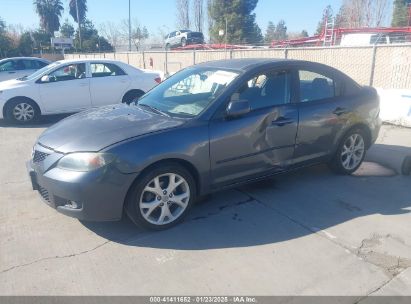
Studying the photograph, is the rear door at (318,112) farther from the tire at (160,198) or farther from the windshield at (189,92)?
the tire at (160,198)

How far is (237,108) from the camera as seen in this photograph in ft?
12.0

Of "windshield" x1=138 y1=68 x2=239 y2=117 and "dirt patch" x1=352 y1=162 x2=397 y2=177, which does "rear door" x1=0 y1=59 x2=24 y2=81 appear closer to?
"windshield" x1=138 y1=68 x2=239 y2=117

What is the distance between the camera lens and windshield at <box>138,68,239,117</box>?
3.88m

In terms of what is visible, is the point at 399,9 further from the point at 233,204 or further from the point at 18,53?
the point at 233,204

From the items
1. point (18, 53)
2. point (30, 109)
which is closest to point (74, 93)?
point (30, 109)

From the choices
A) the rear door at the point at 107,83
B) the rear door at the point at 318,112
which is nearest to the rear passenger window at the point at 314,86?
the rear door at the point at 318,112

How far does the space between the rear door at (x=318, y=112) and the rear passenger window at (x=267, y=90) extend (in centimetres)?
21

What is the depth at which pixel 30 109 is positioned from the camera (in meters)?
8.73

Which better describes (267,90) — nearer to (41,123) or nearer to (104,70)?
(104,70)

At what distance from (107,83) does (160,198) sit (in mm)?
6370

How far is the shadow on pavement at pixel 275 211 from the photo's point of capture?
344 cm

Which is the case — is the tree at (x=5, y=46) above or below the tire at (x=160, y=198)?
above


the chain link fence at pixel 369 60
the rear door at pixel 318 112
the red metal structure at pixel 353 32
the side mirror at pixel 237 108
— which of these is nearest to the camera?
the side mirror at pixel 237 108

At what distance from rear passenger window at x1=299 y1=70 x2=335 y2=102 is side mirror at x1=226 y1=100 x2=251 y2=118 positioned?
0.99m
